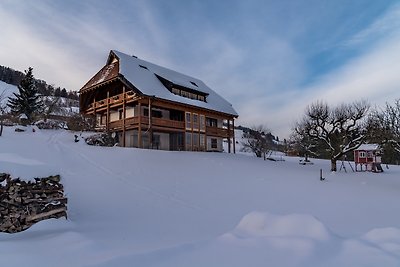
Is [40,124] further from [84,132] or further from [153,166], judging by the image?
[153,166]

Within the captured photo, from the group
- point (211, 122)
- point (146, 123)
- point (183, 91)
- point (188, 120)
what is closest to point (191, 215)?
point (146, 123)

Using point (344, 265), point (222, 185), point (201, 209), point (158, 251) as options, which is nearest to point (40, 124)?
point (222, 185)

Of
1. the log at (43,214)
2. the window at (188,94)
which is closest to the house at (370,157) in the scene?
the window at (188,94)

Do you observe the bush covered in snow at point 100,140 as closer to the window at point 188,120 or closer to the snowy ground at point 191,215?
the snowy ground at point 191,215

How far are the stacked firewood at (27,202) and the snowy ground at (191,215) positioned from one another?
30 cm

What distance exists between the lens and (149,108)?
86.9 feet

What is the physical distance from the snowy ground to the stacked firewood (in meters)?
0.30

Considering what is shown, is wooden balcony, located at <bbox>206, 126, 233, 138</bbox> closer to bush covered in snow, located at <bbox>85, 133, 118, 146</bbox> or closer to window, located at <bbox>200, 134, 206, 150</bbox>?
window, located at <bbox>200, 134, 206, 150</bbox>

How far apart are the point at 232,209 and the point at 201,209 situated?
1.28 meters

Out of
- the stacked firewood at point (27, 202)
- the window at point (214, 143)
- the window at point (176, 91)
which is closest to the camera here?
the stacked firewood at point (27, 202)

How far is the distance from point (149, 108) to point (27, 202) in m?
18.8

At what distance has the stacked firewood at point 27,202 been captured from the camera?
778 cm

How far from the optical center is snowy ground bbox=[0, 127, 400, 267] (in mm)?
5695

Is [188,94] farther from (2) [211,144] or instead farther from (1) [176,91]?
(2) [211,144]
